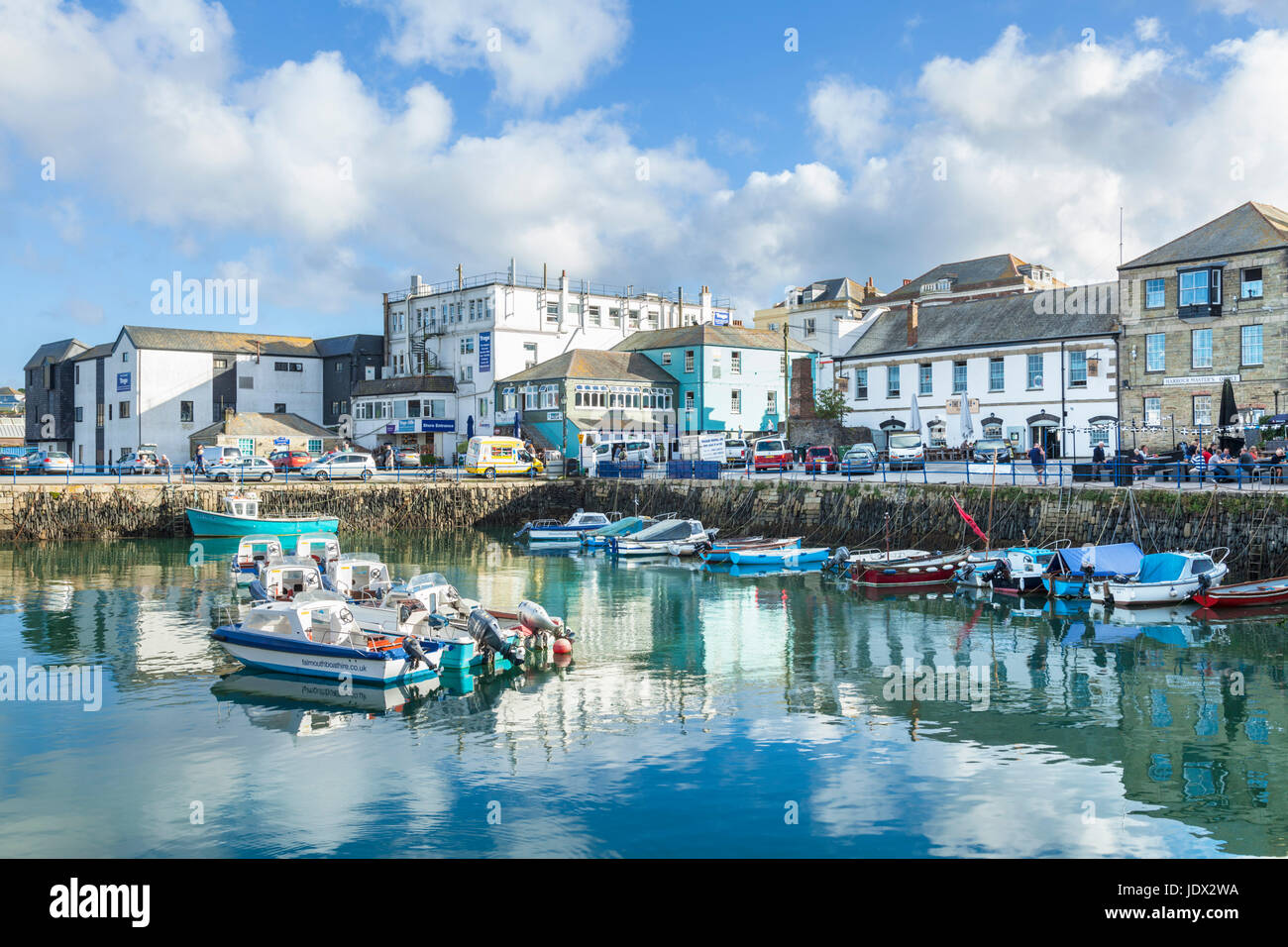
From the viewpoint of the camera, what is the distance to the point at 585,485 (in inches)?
2341

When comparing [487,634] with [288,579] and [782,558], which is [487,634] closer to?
[288,579]

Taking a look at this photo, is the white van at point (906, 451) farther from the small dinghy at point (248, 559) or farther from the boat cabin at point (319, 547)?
the small dinghy at point (248, 559)

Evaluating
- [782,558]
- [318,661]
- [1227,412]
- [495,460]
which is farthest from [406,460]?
[318,661]

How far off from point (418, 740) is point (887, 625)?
48.2 ft

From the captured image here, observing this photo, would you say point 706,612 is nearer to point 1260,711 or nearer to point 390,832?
point 1260,711

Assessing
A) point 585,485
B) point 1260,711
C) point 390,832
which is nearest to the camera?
point 390,832

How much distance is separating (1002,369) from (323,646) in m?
47.6

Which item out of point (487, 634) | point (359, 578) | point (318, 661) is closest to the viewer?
point (318, 661)

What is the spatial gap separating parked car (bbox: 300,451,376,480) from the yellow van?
596cm

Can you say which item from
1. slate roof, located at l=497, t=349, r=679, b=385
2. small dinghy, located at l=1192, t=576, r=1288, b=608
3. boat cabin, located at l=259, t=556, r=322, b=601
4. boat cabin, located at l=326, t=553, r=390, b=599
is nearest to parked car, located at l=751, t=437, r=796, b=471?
slate roof, located at l=497, t=349, r=679, b=385

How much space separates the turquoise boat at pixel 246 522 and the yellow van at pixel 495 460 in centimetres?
1471

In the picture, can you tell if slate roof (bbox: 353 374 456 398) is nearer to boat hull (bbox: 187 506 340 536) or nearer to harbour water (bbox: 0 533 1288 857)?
boat hull (bbox: 187 506 340 536)

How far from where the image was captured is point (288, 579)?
28078 millimetres
